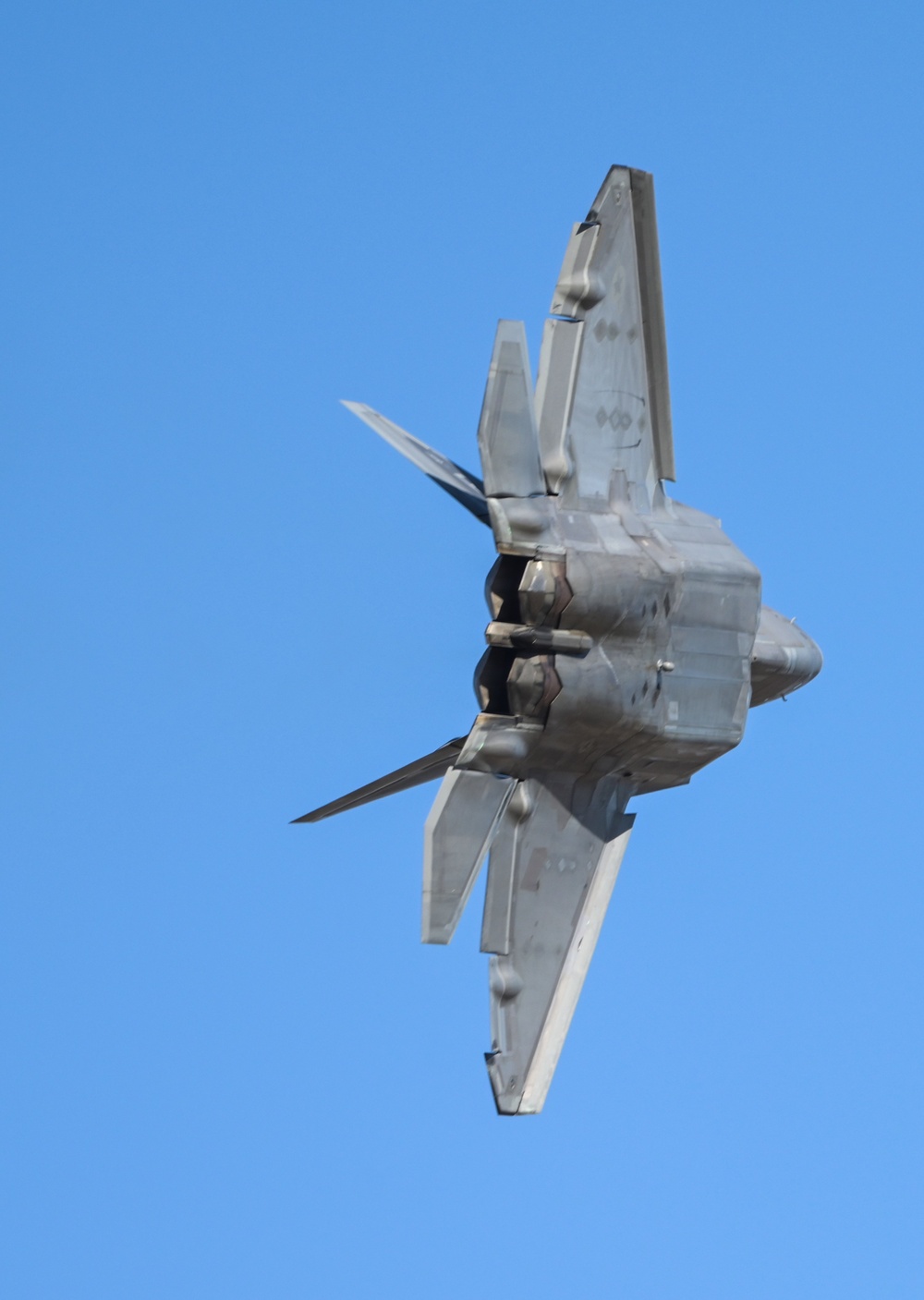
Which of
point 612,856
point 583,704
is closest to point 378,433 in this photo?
point 583,704

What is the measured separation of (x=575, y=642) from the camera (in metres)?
23.1

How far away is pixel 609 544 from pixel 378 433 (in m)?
2.07

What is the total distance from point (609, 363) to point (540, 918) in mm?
4562

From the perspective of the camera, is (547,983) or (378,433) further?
(547,983)

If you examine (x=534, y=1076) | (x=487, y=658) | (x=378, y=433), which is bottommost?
(x=534, y=1076)

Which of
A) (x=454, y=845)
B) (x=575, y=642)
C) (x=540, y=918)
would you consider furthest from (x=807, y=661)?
(x=454, y=845)

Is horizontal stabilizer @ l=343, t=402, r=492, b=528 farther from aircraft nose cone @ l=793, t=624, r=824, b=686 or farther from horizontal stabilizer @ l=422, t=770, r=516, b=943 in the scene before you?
aircraft nose cone @ l=793, t=624, r=824, b=686

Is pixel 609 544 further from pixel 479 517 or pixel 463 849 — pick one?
pixel 463 849

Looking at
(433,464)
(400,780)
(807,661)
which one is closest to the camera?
(433,464)

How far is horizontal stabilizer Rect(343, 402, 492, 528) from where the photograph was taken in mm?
22766

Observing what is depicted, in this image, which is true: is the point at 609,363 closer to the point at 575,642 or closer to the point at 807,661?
the point at 575,642

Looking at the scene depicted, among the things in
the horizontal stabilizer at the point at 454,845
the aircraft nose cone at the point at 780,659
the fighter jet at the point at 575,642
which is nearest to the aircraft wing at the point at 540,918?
the fighter jet at the point at 575,642

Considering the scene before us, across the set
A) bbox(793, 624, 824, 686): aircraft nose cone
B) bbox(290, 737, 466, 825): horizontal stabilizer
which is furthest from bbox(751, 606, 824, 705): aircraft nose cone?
bbox(290, 737, 466, 825): horizontal stabilizer

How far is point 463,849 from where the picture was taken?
22969 millimetres
